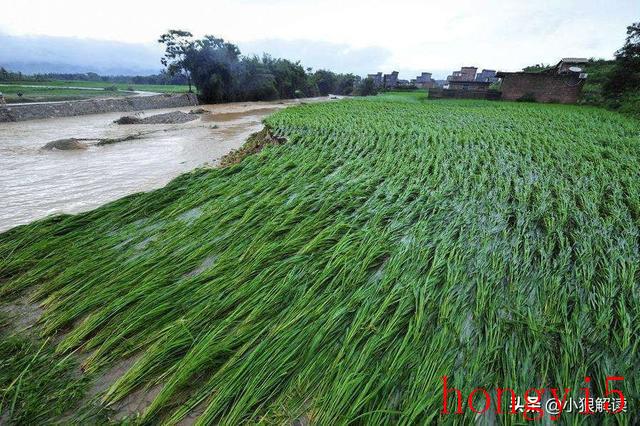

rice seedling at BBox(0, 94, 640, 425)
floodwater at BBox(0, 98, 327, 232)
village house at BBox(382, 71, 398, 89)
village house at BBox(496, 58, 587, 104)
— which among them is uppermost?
village house at BBox(382, 71, 398, 89)

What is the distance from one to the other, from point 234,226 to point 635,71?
25931mm

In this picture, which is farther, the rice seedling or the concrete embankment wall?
the concrete embankment wall

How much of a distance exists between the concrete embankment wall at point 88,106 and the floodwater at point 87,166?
380 centimetres

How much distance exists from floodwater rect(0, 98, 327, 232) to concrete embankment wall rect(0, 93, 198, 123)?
3.80 meters

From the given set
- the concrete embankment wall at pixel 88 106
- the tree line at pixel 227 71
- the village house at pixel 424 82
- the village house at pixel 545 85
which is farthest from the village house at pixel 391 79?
the concrete embankment wall at pixel 88 106

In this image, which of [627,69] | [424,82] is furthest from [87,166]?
[424,82]

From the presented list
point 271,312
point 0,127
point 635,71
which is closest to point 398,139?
point 271,312

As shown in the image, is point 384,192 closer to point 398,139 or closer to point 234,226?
point 234,226

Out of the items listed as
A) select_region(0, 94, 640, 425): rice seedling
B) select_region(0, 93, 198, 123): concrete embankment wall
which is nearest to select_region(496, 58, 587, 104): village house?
select_region(0, 94, 640, 425): rice seedling

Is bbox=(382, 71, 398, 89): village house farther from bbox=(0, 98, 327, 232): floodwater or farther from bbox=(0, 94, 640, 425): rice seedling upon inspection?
bbox=(0, 94, 640, 425): rice seedling

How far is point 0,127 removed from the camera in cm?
1421

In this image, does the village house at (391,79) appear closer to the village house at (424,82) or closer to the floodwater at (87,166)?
the village house at (424,82)

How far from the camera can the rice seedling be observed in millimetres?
1662

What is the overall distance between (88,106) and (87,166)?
17.9 meters
